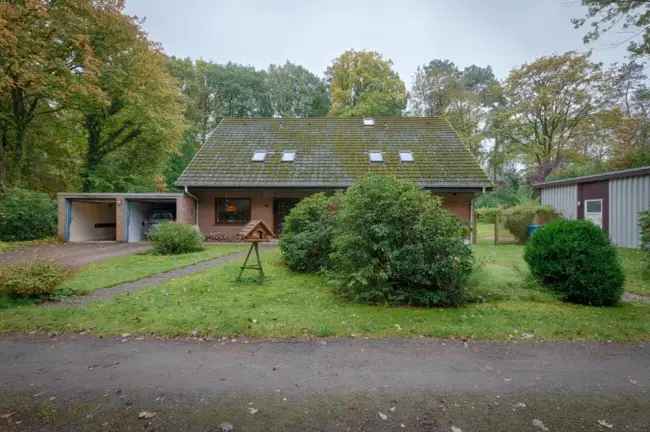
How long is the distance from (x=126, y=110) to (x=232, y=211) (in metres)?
13.0

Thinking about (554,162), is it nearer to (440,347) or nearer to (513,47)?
(513,47)

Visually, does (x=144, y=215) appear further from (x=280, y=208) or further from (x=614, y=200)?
(x=614, y=200)

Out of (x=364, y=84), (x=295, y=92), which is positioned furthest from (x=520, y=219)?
(x=295, y=92)

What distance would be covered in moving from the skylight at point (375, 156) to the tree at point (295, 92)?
21.9 metres

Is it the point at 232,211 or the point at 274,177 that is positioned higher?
the point at 274,177

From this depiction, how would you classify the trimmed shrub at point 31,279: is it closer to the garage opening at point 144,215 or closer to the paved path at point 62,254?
the paved path at point 62,254

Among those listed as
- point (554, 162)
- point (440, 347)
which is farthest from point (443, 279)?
point (554, 162)

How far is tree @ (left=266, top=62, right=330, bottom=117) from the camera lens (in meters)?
38.0

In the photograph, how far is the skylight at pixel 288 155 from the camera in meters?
17.3

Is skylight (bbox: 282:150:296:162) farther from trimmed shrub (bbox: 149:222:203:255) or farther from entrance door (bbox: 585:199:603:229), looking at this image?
entrance door (bbox: 585:199:603:229)

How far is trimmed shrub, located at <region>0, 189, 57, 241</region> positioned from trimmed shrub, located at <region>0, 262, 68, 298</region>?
42.0 ft

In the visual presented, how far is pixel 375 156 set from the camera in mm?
17406

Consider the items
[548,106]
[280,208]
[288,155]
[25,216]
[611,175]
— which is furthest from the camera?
[548,106]

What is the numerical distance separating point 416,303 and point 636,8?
31.4 feet
